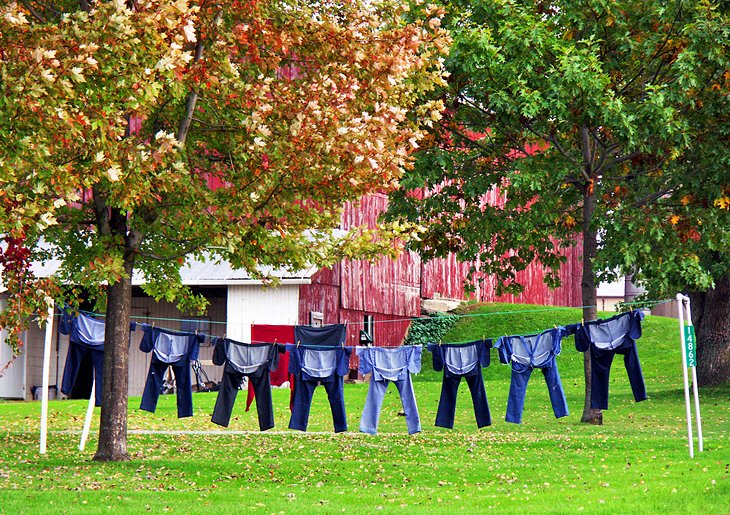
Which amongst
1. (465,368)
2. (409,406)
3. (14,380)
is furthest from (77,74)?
(14,380)

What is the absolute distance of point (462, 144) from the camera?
24.2 m

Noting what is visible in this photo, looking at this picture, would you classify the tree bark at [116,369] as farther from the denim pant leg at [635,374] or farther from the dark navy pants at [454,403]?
the denim pant leg at [635,374]

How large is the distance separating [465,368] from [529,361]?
1.16 meters

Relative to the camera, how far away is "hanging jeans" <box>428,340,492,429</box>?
1875 cm

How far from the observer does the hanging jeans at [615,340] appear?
17.9m

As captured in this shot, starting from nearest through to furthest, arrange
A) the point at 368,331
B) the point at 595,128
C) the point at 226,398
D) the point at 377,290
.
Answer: the point at 226,398 → the point at 595,128 → the point at 368,331 → the point at 377,290

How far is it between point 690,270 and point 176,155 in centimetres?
1136

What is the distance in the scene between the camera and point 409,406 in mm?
18250

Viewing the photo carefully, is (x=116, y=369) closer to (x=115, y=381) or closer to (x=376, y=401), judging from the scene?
(x=115, y=381)

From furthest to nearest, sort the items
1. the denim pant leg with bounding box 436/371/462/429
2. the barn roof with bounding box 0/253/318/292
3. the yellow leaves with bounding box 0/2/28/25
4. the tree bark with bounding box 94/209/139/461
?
the barn roof with bounding box 0/253/318/292
the denim pant leg with bounding box 436/371/462/429
the tree bark with bounding box 94/209/139/461
the yellow leaves with bounding box 0/2/28/25

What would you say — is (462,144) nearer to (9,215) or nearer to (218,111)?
(218,111)

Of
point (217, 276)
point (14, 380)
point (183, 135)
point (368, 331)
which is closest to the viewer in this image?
point (183, 135)

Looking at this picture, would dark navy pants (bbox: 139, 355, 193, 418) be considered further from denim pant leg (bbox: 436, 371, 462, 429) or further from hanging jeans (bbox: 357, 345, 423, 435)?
denim pant leg (bbox: 436, 371, 462, 429)

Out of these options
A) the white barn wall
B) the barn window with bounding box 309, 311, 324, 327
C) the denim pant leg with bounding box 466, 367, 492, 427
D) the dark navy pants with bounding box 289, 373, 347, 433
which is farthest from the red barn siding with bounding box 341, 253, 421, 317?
the dark navy pants with bounding box 289, 373, 347, 433
